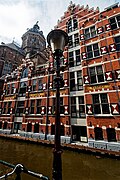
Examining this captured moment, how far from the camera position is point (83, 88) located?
46.4 ft

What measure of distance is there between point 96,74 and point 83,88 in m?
2.26

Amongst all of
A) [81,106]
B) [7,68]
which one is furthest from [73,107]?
[7,68]

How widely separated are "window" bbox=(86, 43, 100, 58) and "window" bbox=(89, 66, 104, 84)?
1932 millimetres

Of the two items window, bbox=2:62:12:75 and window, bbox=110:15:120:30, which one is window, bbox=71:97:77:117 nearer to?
window, bbox=110:15:120:30

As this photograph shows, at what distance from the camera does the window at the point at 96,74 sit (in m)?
13.4

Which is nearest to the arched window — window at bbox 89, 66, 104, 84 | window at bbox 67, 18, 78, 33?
window at bbox 67, 18, 78, 33

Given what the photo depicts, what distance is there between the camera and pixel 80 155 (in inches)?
Result: 394

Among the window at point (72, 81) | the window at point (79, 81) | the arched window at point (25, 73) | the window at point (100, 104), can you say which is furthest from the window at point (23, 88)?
the window at point (100, 104)

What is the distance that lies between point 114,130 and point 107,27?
12220 millimetres

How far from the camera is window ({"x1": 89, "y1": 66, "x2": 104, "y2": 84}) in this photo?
13370 millimetres

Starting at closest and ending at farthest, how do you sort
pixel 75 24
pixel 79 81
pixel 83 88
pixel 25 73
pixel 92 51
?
pixel 83 88
pixel 92 51
pixel 79 81
pixel 75 24
pixel 25 73

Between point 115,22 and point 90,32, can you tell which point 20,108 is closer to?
point 90,32

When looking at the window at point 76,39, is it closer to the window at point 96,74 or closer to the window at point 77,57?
the window at point 77,57

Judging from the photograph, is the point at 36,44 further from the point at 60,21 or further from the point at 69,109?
the point at 69,109
